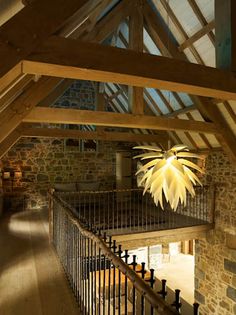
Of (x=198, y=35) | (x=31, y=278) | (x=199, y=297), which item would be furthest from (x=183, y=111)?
(x=199, y=297)

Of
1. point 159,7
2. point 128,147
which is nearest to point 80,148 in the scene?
point 128,147

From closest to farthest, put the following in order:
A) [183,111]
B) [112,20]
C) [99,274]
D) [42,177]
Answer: [99,274]
[112,20]
[183,111]
[42,177]

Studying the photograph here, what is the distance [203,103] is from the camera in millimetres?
5148

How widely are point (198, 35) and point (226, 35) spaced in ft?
6.63

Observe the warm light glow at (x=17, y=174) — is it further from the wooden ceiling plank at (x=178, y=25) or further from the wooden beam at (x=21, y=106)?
the wooden ceiling plank at (x=178, y=25)

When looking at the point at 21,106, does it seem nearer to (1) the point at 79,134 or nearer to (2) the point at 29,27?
(2) the point at 29,27

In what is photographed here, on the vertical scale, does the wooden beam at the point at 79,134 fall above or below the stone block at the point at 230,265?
above

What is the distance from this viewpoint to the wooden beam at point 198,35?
4186mm

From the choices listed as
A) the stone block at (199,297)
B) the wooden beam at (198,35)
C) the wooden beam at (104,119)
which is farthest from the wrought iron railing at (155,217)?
the wooden beam at (198,35)

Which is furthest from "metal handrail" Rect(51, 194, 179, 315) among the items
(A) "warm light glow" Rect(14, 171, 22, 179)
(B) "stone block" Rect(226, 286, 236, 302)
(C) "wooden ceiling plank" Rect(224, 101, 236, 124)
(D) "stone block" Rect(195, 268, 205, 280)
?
(A) "warm light glow" Rect(14, 171, 22, 179)

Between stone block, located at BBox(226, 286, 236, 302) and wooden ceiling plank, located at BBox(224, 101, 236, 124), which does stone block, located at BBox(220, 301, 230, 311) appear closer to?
stone block, located at BBox(226, 286, 236, 302)

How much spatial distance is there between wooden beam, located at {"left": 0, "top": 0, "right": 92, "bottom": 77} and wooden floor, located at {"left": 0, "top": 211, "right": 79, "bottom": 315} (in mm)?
2372

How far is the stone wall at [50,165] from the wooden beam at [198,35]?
548cm

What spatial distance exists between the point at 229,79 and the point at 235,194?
163 inches
